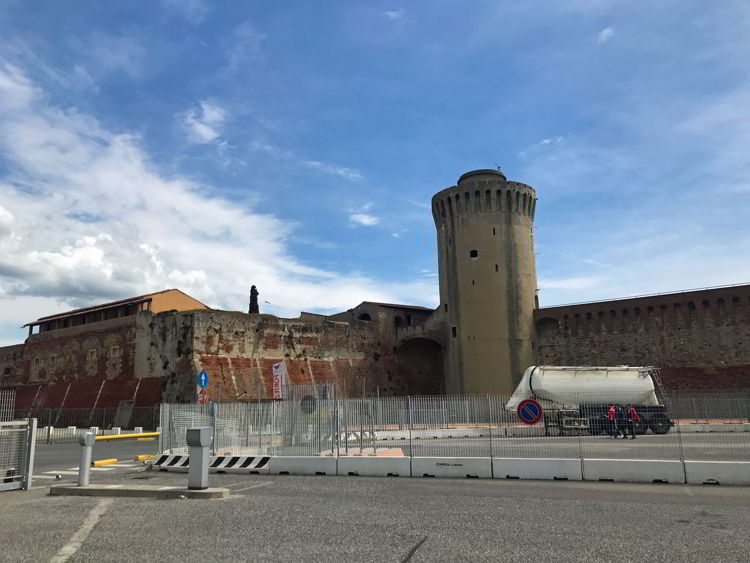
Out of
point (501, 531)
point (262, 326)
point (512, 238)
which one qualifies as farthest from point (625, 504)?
point (512, 238)

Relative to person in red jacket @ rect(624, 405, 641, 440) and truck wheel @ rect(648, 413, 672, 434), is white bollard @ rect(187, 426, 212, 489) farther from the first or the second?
truck wheel @ rect(648, 413, 672, 434)

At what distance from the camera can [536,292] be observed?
46.4m

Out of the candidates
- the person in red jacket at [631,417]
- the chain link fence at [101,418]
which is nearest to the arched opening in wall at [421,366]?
the chain link fence at [101,418]

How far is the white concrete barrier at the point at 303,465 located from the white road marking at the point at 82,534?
4741 millimetres

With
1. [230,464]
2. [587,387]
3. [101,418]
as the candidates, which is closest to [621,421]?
[587,387]

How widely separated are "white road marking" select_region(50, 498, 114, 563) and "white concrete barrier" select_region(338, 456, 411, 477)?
17.8ft

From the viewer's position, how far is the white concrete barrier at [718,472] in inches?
446

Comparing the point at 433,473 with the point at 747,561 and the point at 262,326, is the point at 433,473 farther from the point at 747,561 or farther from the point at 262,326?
the point at 262,326

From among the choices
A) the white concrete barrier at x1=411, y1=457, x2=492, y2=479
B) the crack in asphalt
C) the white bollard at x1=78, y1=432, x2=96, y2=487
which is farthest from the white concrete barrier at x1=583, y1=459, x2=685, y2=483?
the white bollard at x1=78, y1=432, x2=96, y2=487

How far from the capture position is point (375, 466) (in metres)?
13.6

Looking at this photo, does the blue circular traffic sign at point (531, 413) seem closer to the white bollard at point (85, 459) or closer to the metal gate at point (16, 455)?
the white bollard at point (85, 459)

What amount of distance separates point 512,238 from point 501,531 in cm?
3963

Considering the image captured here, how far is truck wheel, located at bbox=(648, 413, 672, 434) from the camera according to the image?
2431cm

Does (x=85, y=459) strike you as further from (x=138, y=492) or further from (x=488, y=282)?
(x=488, y=282)
